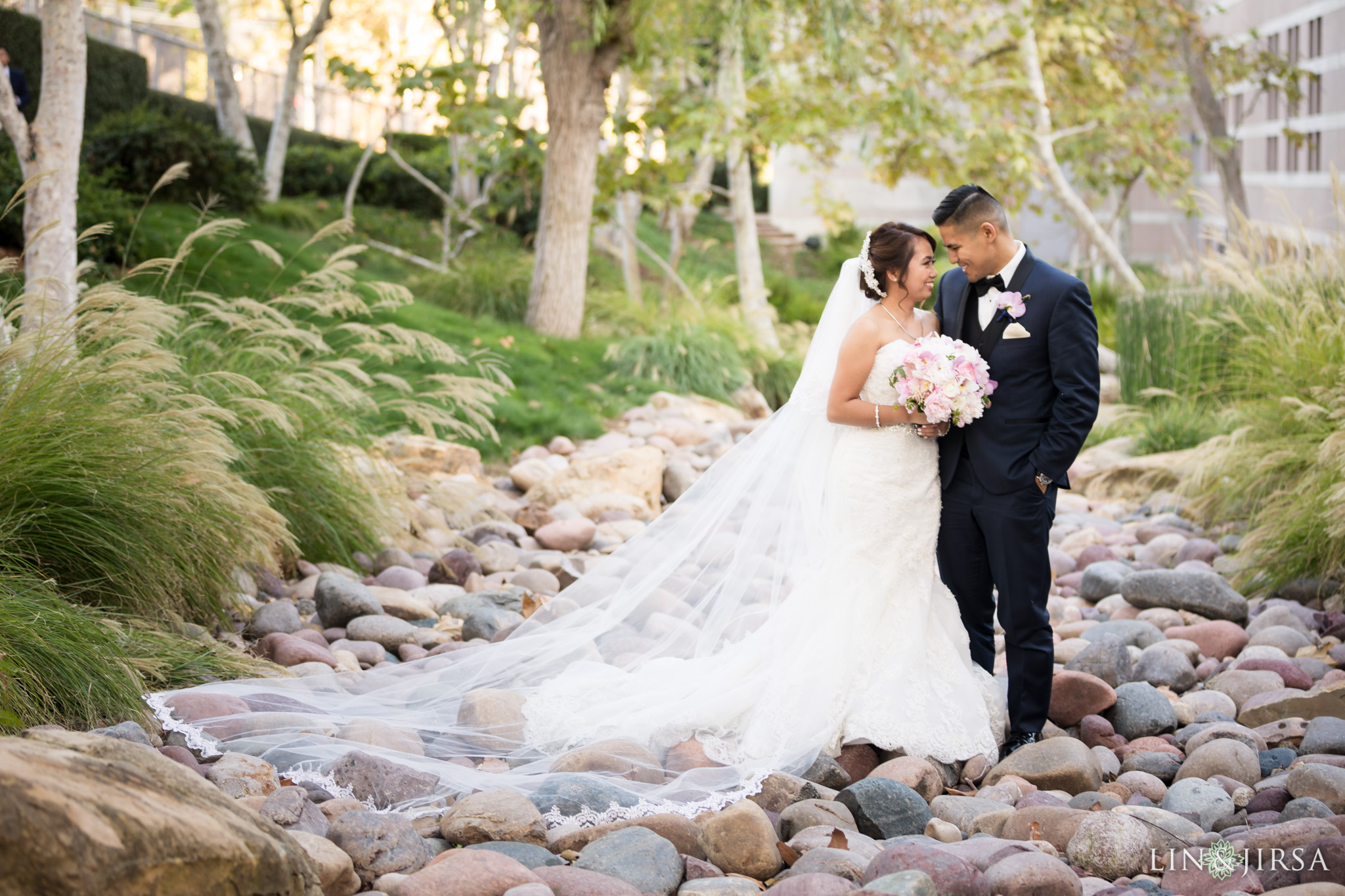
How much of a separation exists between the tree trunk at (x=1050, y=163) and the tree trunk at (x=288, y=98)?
8.61 meters

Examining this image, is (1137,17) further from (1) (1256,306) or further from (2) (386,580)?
(2) (386,580)

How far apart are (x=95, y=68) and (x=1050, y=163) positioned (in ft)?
42.0

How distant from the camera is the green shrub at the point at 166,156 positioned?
12273mm

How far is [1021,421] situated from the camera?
382 cm

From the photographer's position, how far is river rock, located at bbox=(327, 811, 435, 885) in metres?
2.78

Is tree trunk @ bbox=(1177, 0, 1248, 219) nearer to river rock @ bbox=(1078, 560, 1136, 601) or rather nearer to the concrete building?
the concrete building

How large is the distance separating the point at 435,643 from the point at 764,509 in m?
1.63

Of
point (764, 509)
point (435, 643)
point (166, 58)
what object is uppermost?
point (166, 58)

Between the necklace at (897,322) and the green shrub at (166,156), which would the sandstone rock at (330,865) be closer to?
the necklace at (897,322)

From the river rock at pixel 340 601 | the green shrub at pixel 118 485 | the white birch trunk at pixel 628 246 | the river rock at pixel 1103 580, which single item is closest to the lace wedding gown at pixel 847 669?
the river rock at pixel 340 601


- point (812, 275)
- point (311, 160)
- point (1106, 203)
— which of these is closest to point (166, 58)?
point (311, 160)

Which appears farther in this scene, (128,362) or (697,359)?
(697,359)

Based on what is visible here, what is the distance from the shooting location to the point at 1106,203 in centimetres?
2706

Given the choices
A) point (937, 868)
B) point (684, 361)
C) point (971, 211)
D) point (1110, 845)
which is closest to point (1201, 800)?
point (1110, 845)
